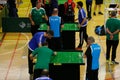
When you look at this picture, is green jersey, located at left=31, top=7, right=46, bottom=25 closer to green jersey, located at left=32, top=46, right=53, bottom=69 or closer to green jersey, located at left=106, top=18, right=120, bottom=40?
green jersey, located at left=106, top=18, right=120, bottom=40

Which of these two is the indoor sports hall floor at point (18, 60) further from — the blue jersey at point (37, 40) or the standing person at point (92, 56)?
the standing person at point (92, 56)

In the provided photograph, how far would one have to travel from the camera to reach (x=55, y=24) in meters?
12.6

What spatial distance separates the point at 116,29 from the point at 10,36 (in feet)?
21.6

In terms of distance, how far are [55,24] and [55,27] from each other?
4.4 inches

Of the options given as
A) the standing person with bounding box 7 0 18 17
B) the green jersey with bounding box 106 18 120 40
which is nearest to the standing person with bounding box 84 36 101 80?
the green jersey with bounding box 106 18 120 40

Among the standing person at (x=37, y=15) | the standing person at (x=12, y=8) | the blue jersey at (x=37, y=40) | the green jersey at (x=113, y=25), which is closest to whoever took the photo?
the blue jersey at (x=37, y=40)

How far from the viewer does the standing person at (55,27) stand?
1248 cm

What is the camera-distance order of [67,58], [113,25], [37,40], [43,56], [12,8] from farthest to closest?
[12,8], [113,25], [37,40], [67,58], [43,56]

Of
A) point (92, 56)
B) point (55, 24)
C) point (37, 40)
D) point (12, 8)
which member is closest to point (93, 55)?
point (92, 56)

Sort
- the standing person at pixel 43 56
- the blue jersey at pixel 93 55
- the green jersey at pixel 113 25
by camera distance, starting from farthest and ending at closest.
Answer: the green jersey at pixel 113 25 < the blue jersey at pixel 93 55 < the standing person at pixel 43 56

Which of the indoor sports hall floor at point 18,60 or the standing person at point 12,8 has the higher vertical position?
the standing person at point 12,8

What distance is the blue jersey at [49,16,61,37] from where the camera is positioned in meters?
12.5

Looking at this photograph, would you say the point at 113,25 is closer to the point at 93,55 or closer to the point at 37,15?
the point at 93,55

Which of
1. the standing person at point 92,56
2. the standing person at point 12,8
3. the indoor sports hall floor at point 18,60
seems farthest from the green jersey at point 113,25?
the standing person at point 12,8
